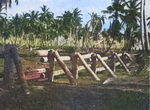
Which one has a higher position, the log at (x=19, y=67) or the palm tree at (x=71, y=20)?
the palm tree at (x=71, y=20)

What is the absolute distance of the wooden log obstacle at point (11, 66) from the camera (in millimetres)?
3865

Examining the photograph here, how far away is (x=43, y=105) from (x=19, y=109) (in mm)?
379

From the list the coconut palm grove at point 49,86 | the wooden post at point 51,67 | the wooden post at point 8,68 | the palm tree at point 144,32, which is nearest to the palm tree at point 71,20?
the coconut palm grove at point 49,86

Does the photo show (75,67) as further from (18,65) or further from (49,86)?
(18,65)

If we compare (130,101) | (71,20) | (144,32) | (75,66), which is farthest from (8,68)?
(144,32)

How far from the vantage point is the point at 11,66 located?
156 inches

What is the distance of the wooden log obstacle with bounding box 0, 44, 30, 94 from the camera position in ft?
12.7

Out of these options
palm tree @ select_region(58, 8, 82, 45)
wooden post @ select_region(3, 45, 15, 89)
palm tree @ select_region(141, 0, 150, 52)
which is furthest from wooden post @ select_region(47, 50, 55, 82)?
palm tree @ select_region(141, 0, 150, 52)

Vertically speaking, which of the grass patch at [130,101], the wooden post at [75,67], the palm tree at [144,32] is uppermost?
the palm tree at [144,32]

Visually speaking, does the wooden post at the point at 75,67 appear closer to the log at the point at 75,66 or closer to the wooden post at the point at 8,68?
the log at the point at 75,66

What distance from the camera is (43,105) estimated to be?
364cm

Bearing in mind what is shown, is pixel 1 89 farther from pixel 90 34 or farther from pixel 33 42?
pixel 90 34

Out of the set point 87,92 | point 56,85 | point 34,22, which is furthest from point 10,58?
point 87,92

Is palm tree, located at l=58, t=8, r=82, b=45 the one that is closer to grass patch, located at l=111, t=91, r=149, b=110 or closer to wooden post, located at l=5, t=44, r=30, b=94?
wooden post, located at l=5, t=44, r=30, b=94
